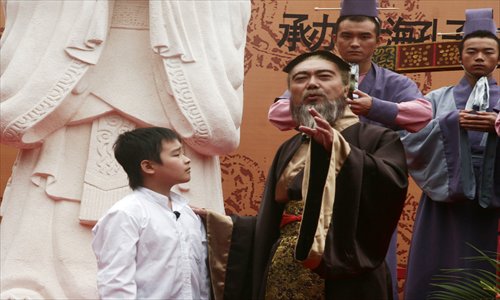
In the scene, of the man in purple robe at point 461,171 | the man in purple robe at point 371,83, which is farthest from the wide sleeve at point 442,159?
the man in purple robe at point 371,83

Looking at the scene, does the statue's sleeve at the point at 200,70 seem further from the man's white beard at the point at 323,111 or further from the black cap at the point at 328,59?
the man's white beard at the point at 323,111

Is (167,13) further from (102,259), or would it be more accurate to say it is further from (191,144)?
(102,259)

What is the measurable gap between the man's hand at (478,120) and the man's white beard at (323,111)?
45.9 inches

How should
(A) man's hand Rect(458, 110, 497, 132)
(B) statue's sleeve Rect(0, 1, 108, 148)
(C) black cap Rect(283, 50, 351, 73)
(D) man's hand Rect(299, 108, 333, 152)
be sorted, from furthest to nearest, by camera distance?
1. (B) statue's sleeve Rect(0, 1, 108, 148)
2. (A) man's hand Rect(458, 110, 497, 132)
3. (C) black cap Rect(283, 50, 351, 73)
4. (D) man's hand Rect(299, 108, 333, 152)

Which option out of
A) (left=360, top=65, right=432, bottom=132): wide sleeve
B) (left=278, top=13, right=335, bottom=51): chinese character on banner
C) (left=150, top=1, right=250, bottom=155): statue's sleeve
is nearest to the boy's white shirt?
(left=360, top=65, right=432, bottom=132): wide sleeve

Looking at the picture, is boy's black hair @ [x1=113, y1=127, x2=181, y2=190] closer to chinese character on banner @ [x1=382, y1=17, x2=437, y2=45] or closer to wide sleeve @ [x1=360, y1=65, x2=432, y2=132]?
wide sleeve @ [x1=360, y1=65, x2=432, y2=132]

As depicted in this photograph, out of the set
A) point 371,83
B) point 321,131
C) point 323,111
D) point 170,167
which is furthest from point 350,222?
point 371,83

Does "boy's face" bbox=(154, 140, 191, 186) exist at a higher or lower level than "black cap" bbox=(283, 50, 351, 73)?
lower

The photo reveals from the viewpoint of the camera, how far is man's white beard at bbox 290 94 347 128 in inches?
207

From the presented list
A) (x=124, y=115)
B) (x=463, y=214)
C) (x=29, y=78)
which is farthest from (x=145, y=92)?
(x=463, y=214)

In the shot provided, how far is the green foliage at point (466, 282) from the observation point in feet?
17.5

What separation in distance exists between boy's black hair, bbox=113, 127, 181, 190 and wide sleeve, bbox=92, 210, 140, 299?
273 millimetres

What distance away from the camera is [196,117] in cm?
656

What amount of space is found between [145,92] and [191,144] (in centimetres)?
37
